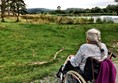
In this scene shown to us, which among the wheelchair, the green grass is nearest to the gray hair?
the wheelchair

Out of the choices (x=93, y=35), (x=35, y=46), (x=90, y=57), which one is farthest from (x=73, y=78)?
(x=35, y=46)

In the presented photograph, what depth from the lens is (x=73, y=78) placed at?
6293 mm

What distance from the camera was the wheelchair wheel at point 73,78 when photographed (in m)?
5.98

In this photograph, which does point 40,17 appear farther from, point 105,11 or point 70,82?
point 70,82

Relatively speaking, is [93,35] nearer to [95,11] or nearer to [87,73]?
[87,73]

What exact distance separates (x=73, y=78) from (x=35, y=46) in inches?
354

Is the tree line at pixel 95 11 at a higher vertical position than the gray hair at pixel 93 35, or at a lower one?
lower

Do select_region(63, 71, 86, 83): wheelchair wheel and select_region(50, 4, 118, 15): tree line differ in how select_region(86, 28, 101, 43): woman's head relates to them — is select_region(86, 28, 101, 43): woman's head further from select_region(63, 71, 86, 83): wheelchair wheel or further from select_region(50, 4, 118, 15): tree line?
select_region(50, 4, 118, 15): tree line

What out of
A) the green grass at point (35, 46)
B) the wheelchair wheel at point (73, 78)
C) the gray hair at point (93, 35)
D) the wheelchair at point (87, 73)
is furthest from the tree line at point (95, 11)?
the gray hair at point (93, 35)

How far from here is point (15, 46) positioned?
15.1 meters

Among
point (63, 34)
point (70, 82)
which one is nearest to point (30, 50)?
point (63, 34)

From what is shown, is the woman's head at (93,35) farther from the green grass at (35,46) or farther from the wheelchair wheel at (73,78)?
the green grass at (35,46)

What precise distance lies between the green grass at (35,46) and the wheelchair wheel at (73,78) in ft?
6.25

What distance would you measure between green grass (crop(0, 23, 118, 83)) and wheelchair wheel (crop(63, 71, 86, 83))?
1904 mm
